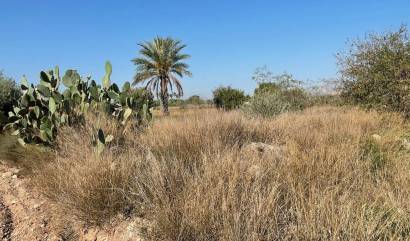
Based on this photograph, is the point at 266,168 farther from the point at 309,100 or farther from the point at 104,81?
the point at 309,100

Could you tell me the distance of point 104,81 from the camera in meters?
10.6

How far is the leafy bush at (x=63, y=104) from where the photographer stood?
8664 millimetres

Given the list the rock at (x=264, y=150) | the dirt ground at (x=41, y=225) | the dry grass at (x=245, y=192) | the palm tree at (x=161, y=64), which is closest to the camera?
the dry grass at (x=245, y=192)

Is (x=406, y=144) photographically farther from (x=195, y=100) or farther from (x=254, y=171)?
(x=195, y=100)

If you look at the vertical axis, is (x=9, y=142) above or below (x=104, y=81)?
below

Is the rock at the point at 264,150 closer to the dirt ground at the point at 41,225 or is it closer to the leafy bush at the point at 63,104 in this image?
the dirt ground at the point at 41,225

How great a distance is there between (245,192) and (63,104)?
6226 millimetres

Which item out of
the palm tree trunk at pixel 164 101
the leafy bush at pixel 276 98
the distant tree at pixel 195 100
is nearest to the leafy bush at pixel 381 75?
the leafy bush at pixel 276 98

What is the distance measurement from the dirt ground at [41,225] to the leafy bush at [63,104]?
2604mm

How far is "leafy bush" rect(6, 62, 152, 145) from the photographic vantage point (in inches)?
341

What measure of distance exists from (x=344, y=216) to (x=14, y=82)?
2166 cm

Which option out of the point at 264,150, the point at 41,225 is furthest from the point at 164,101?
the point at 41,225

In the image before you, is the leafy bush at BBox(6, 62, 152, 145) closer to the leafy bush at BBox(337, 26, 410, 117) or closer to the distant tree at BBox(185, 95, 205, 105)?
the leafy bush at BBox(337, 26, 410, 117)


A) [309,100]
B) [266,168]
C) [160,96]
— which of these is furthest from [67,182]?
[160,96]
